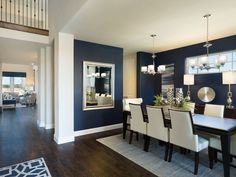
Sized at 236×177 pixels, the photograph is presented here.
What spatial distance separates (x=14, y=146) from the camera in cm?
369

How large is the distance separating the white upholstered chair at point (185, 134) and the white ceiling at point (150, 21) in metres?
1.80

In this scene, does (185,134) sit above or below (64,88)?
below

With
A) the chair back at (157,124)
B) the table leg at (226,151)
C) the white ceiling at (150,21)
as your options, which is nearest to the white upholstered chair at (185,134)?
the chair back at (157,124)

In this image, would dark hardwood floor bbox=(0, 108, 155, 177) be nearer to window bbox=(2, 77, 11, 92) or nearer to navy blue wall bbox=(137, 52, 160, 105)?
navy blue wall bbox=(137, 52, 160, 105)

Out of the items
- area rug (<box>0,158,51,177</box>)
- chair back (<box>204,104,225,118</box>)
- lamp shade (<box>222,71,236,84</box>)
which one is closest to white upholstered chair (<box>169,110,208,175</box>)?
chair back (<box>204,104,225,118</box>)

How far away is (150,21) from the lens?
3264mm

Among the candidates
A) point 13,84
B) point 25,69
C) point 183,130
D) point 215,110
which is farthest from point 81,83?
point 13,84

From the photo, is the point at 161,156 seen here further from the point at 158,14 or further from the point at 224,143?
the point at 158,14

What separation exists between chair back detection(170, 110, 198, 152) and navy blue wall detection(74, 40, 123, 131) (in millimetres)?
2602

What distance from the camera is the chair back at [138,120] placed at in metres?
3.47

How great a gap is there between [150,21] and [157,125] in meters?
2.13

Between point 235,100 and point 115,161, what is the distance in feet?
11.9

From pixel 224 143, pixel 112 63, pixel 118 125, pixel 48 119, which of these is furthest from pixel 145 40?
pixel 48 119

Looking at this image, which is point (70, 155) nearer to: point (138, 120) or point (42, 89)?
point (138, 120)
